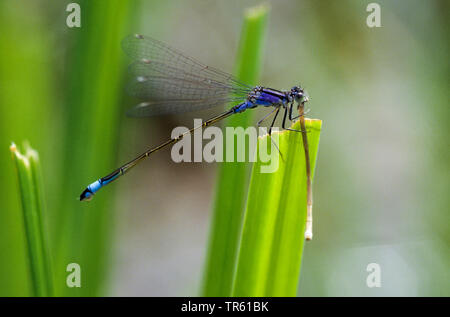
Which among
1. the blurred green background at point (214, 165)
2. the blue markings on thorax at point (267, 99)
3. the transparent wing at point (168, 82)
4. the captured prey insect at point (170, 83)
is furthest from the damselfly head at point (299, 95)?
the blurred green background at point (214, 165)

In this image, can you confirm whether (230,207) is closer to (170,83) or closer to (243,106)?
(243,106)

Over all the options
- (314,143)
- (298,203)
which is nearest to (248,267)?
(298,203)

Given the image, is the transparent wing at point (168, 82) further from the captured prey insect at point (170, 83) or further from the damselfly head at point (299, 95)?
the damselfly head at point (299, 95)

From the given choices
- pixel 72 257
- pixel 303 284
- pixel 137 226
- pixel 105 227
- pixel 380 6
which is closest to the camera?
pixel 72 257

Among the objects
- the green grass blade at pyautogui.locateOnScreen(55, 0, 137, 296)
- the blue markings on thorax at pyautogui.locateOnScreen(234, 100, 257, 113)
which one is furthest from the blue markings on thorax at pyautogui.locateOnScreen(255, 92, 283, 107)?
the green grass blade at pyautogui.locateOnScreen(55, 0, 137, 296)

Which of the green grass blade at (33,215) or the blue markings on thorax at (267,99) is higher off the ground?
the blue markings on thorax at (267,99)

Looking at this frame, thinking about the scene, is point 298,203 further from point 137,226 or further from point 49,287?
point 137,226
